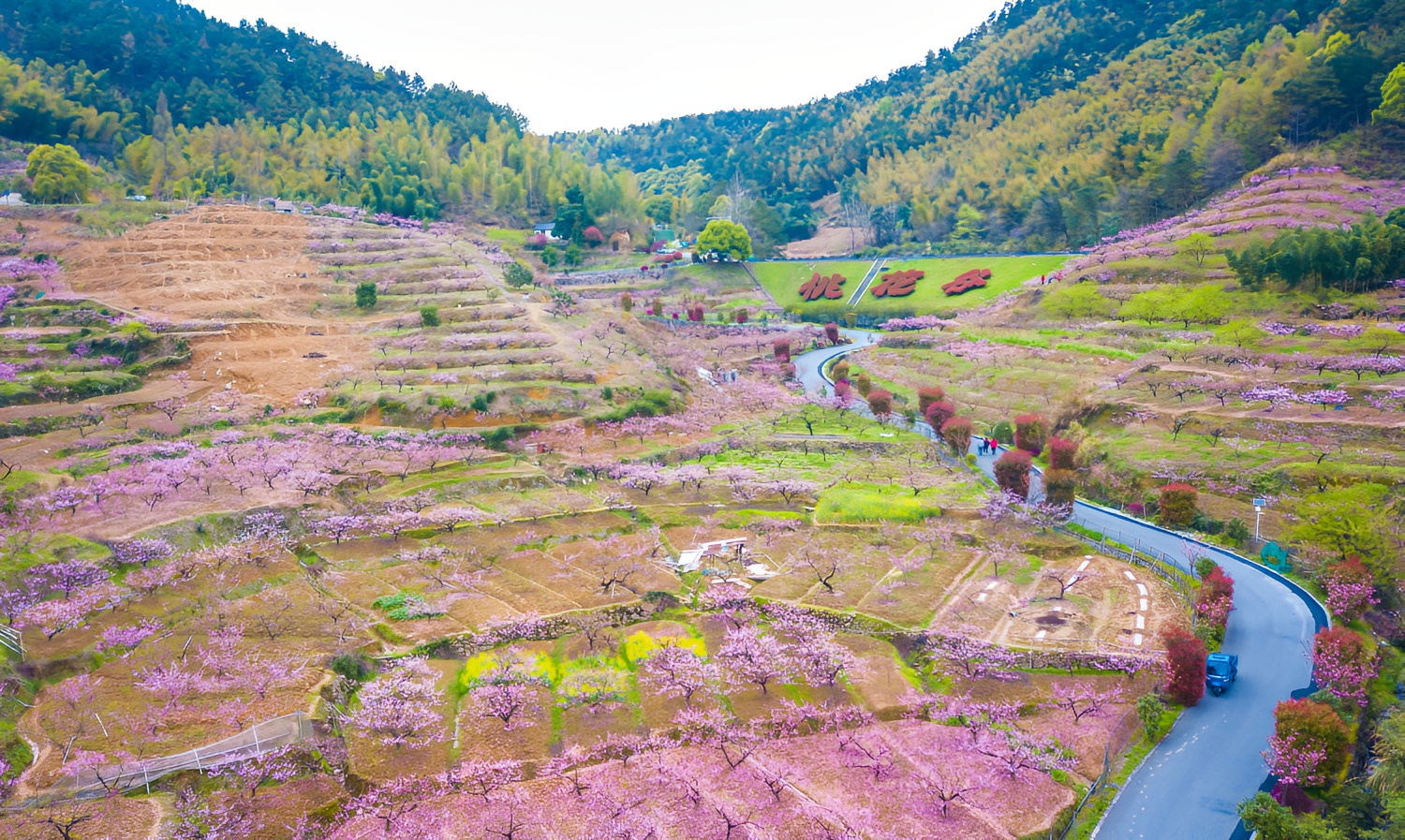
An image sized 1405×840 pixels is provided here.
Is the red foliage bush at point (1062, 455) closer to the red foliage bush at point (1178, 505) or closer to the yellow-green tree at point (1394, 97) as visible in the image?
the red foliage bush at point (1178, 505)

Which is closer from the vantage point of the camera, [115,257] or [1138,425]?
[1138,425]

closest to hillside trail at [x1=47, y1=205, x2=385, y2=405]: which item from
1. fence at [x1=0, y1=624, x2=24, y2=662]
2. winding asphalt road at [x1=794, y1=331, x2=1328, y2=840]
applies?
fence at [x1=0, y1=624, x2=24, y2=662]

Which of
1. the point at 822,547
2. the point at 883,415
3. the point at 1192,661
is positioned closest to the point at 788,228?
the point at 883,415

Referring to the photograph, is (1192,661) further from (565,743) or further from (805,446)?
(805,446)

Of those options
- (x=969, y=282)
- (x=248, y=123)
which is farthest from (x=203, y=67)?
(x=969, y=282)

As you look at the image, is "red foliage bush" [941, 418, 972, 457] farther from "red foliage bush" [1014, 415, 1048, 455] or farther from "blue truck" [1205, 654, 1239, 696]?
"blue truck" [1205, 654, 1239, 696]

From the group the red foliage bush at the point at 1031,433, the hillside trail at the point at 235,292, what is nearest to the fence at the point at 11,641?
the hillside trail at the point at 235,292

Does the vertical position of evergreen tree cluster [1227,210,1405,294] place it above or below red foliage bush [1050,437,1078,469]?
above
